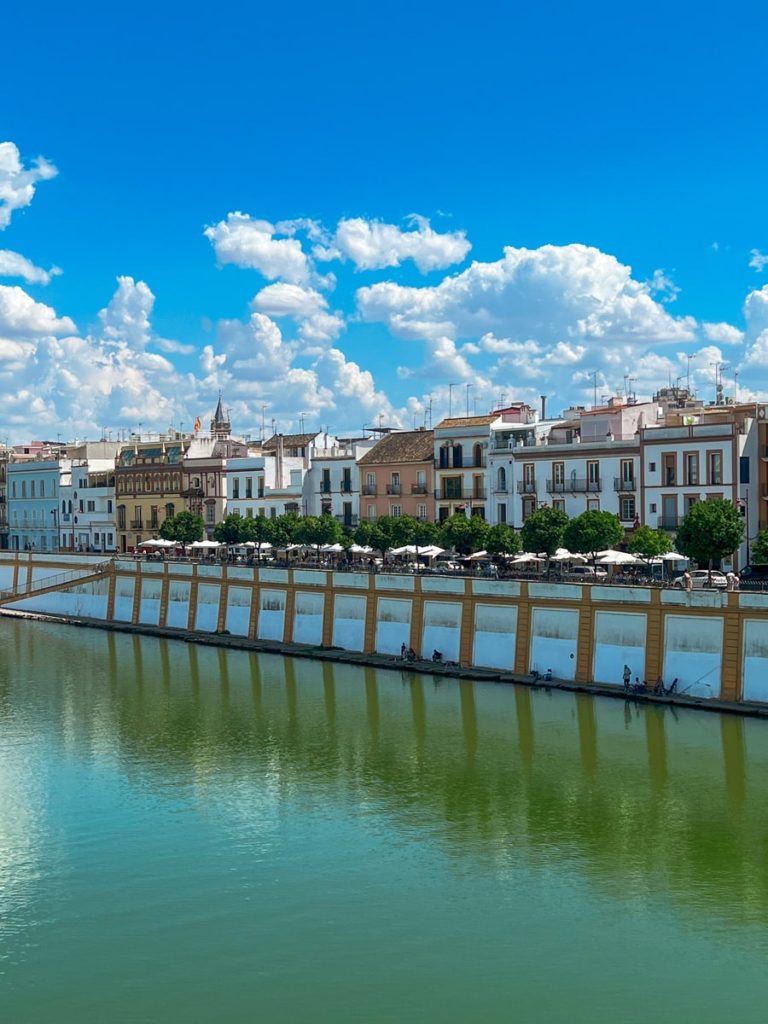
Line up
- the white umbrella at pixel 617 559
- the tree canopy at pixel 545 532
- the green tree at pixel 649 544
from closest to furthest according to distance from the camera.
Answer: the green tree at pixel 649 544, the white umbrella at pixel 617 559, the tree canopy at pixel 545 532

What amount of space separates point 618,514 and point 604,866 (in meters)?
33.0

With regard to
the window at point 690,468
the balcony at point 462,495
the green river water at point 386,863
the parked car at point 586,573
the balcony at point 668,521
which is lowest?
the green river water at point 386,863

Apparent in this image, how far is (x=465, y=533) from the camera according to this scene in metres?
54.6

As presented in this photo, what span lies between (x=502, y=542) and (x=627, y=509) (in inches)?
281

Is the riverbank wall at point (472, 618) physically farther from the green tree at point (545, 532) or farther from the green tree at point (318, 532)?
the green tree at point (318, 532)

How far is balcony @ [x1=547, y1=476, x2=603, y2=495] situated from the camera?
2229 inches

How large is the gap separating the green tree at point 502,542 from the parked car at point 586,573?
9.30 ft

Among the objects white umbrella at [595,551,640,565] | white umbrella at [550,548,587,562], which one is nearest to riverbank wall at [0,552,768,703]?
white umbrella at [595,551,640,565]

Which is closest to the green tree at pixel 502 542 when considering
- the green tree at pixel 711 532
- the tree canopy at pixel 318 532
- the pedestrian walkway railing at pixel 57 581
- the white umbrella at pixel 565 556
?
the white umbrella at pixel 565 556

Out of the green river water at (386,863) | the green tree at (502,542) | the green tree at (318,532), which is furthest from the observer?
the green tree at (318,532)

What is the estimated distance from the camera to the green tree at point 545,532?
49.6 meters

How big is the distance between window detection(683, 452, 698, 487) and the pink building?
17.5 m

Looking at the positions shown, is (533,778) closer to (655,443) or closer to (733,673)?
(733,673)

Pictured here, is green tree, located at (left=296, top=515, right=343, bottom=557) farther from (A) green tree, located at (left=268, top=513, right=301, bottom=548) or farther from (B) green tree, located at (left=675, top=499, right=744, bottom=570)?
(B) green tree, located at (left=675, top=499, right=744, bottom=570)
